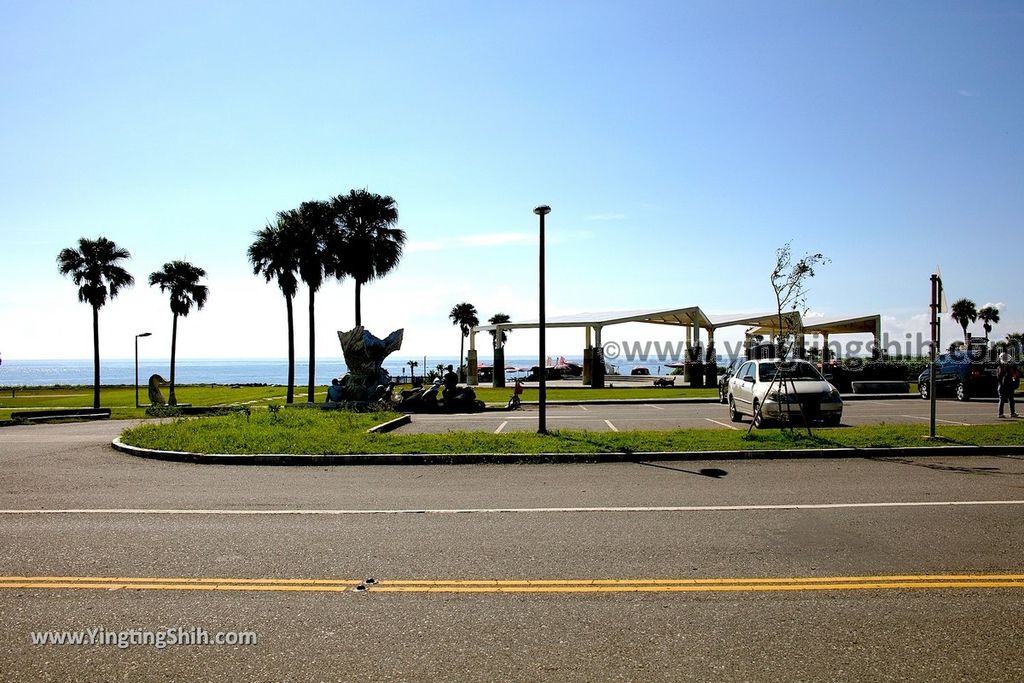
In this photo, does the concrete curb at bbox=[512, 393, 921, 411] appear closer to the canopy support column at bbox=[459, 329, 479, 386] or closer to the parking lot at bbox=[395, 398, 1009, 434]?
the parking lot at bbox=[395, 398, 1009, 434]

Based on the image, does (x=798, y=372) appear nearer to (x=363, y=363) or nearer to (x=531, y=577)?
(x=531, y=577)

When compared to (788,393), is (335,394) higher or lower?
lower

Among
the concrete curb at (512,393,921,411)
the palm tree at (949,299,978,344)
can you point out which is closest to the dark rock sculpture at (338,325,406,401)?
the concrete curb at (512,393,921,411)

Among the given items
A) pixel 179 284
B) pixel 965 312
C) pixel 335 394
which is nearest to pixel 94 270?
pixel 179 284

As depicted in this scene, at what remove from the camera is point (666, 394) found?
32.7m

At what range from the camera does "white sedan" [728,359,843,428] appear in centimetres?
1605

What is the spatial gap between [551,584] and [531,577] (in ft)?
0.77

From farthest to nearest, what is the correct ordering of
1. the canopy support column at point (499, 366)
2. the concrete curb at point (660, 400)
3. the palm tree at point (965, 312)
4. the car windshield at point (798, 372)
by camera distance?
the palm tree at point (965, 312) → the canopy support column at point (499, 366) → the concrete curb at point (660, 400) → the car windshield at point (798, 372)

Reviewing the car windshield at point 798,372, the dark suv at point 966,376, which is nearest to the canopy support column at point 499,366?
the dark suv at point 966,376

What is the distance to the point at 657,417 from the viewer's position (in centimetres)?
2134

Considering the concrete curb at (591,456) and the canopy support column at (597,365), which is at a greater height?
the canopy support column at (597,365)

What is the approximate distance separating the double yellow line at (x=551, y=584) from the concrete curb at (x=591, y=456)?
6562mm

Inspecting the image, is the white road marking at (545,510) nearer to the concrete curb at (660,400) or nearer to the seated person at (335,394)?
the concrete curb at (660,400)

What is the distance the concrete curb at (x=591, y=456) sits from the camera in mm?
12180
